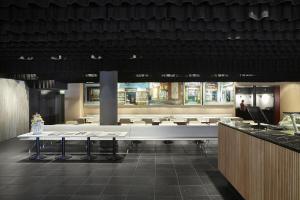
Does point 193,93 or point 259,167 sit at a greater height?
point 193,93

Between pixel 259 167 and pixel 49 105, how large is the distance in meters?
14.6

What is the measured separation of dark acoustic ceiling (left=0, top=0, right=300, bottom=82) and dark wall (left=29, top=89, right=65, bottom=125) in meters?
2.91

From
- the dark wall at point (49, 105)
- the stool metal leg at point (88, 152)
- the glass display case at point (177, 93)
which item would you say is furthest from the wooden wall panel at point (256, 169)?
the dark wall at point (49, 105)

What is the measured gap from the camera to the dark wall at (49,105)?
15375 millimetres

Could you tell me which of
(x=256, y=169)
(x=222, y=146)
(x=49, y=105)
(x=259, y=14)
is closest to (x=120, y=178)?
(x=222, y=146)

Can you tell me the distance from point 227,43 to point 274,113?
11.0 m

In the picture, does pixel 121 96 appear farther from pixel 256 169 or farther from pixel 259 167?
pixel 259 167

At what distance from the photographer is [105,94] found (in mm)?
10805

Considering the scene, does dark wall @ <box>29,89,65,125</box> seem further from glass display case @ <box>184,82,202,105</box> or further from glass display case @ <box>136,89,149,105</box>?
glass display case @ <box>184,82,202,105</box>

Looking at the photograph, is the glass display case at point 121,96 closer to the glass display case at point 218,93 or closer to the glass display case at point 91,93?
the glass display case at point 91,93

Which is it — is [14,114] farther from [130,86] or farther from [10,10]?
[10,10]

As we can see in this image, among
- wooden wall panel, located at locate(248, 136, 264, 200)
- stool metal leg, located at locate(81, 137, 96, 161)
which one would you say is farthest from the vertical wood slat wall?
stool metal leg, located at locate(81, 137, 96, 161)

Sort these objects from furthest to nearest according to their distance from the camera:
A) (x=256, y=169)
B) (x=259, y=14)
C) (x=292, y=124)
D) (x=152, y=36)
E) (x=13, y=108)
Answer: (x=13, y=108) → (x=152, y=36) → (x=292, y=124) → (x=259, y=14) → (x=256, y=169)

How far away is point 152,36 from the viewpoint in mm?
5984
